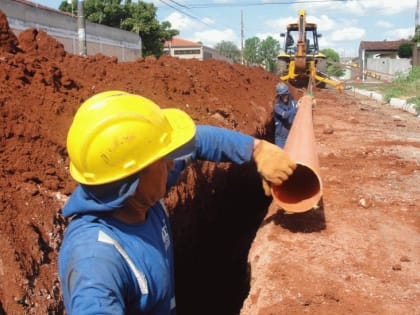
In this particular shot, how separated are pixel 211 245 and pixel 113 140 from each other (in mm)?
4962

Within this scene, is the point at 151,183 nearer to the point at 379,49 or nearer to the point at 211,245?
the point at 211,245

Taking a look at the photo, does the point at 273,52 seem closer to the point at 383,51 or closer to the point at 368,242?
the point at 383,51

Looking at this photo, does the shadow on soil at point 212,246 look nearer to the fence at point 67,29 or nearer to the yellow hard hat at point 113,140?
the yellow hard hat at point 113,140

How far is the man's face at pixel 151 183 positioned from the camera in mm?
1782

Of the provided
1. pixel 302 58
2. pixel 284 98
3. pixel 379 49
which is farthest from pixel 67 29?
pixel 379 49

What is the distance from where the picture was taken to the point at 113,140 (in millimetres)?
1693

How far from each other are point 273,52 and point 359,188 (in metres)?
91.9

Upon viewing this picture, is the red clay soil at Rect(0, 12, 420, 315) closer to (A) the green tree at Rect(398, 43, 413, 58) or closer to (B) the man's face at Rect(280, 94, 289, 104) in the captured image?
(B) the man's face at Rect(280, 94, 289, 104)

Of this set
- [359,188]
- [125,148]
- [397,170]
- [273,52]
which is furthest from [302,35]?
[273,52]

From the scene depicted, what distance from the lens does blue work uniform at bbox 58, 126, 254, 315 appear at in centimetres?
149

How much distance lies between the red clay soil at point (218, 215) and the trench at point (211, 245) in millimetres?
22

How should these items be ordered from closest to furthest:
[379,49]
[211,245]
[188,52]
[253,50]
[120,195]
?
1. [120,195]
2. [211,245]
3. [379,49]
4. [188,52]
5. [253,50]

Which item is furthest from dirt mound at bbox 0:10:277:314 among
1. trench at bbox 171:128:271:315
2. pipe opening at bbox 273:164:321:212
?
pipe opening at bbox 273:164:321:212

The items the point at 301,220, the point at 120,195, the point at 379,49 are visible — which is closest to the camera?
the point at 120,195
